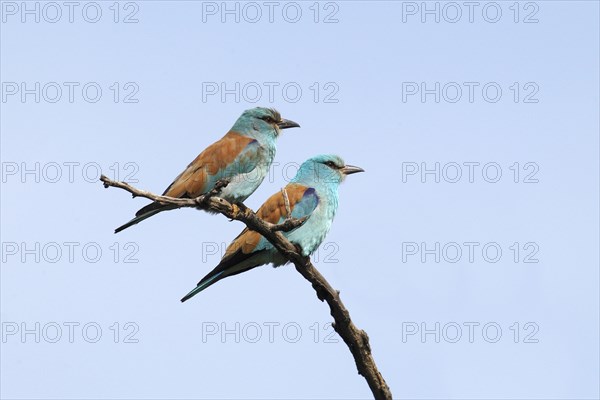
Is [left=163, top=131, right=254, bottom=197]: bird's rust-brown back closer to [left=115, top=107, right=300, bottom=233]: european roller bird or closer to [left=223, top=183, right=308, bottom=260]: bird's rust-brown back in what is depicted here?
[left=115, top=107, right=300, bottom=233]: european roller bird

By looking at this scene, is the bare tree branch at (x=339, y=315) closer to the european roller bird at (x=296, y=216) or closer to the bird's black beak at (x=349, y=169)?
the european roller bird at (x=296, y=216)

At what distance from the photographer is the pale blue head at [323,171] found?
31.3ft

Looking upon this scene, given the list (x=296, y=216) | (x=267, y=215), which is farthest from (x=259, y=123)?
(x=296, y=216)

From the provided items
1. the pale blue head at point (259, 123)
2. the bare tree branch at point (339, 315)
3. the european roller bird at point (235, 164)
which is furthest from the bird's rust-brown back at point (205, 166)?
the bare tree branch at point (339, 315)

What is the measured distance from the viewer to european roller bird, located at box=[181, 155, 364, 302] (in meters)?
8.95

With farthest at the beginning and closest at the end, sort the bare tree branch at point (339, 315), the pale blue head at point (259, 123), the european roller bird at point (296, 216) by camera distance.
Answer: the pale blue head at point (259, 123) < the european roller bird at point (296, 216) < the bare tree branch at point (339, 315)

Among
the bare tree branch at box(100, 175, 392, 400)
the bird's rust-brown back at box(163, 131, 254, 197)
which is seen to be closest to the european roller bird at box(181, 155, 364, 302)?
the bird's rust-brown back at box(163, 131, 254, 197)

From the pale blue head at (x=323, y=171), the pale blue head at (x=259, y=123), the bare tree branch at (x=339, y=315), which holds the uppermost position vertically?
the pale blue head at (x=259, y=123)

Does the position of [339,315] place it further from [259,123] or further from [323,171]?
[259,123]

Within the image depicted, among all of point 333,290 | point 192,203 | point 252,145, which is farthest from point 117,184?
point 252,145

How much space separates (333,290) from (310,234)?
145 centimetres

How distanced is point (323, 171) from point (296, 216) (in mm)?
689

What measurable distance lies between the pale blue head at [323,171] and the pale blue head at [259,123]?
→ 1.77ft

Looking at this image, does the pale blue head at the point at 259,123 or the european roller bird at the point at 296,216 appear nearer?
the european roller bird at the point at 296,216
